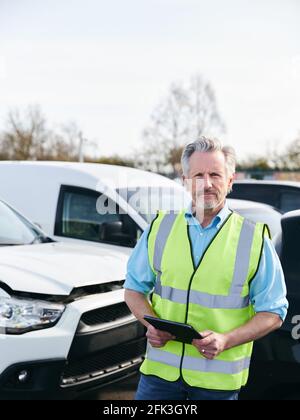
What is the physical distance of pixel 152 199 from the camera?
5.43 metres

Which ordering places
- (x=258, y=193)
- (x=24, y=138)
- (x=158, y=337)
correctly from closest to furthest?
(x=158, y=337), (x=258, y=193), (x=24, y=138)

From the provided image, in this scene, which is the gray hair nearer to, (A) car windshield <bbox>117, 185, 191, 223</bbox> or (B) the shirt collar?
(B) the shirt collar

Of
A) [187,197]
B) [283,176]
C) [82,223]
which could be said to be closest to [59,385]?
[82,223]

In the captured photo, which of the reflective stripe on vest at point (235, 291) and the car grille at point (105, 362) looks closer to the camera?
the reflective stripe on vest at point (235, 291)

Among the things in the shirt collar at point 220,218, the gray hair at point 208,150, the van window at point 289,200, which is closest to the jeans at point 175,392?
the shirt collar at point 220,218

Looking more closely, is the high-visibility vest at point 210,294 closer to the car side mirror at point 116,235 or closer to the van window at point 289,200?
the car side mirror at point 116,235

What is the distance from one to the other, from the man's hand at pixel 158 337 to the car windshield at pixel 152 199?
9.74 feet

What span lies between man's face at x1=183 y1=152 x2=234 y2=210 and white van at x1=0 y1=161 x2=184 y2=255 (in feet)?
8.81

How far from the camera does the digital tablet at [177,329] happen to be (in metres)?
1.89

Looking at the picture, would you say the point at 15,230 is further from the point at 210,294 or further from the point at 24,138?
the point at 24,138

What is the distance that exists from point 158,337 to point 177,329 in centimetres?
14

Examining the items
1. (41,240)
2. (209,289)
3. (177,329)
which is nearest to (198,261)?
(209,289)

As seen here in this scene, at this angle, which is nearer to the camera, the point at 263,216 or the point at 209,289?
the point at 209,289
